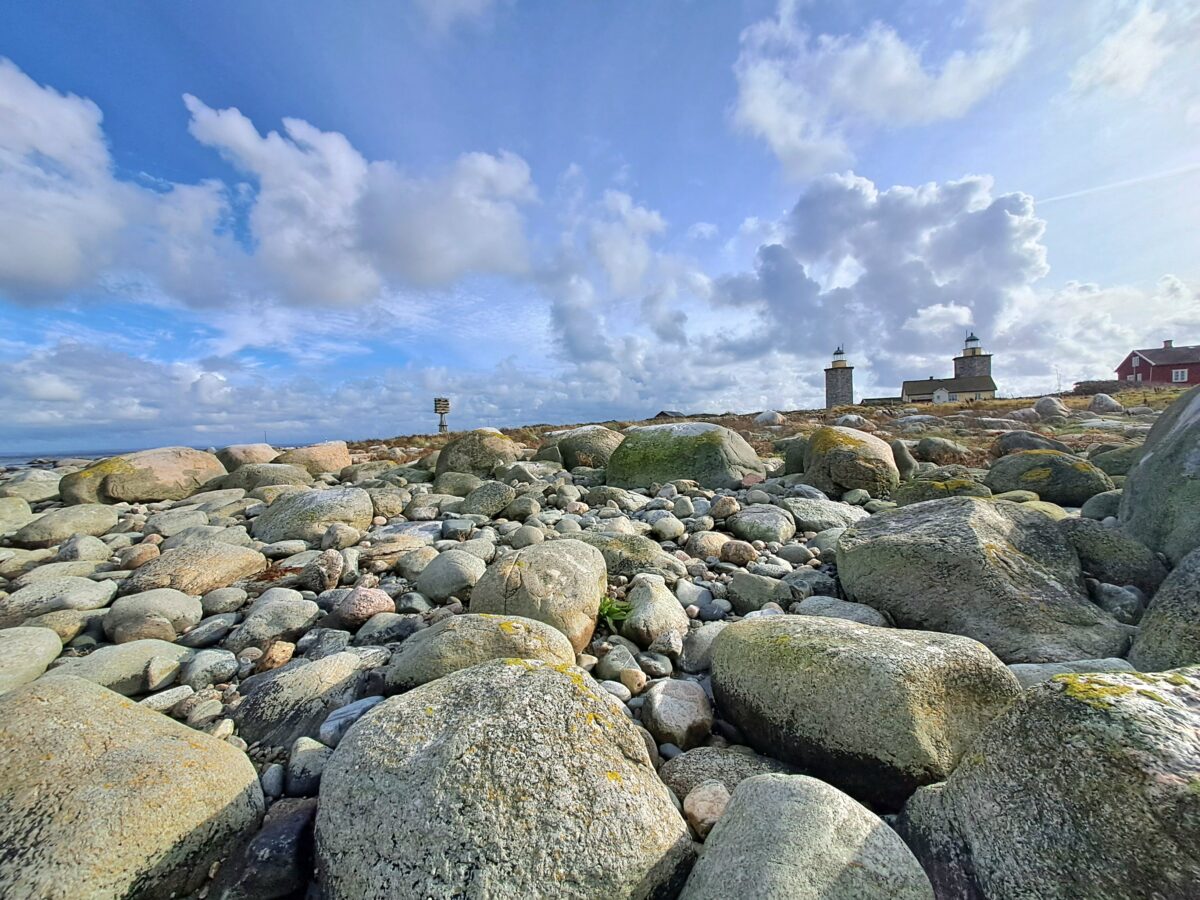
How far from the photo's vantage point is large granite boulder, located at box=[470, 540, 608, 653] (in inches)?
160

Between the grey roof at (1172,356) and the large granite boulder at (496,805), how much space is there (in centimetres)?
7342

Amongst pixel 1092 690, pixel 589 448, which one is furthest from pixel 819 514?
pixel 589 448

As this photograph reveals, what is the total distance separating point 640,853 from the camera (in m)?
2.09

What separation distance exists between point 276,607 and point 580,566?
2667 millimetres

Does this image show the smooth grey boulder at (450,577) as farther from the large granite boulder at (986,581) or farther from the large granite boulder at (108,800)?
the large granite boulder at (986,581)

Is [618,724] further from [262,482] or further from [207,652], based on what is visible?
[262,482]

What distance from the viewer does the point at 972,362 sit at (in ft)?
191

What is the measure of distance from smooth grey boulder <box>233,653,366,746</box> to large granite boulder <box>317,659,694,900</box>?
1.03 metres

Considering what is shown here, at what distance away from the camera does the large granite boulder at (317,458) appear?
14.1 m

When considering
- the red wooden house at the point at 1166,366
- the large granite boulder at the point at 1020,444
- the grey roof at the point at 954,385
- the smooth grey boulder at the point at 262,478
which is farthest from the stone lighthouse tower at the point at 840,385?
the smooth grey boulder at the point at 262,478

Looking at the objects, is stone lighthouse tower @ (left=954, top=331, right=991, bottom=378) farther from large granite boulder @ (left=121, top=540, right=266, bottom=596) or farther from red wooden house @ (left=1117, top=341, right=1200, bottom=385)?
large granite boulder @ (left=121, top=540, right=266, bottom=596)

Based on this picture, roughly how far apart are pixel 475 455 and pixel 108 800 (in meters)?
10.8

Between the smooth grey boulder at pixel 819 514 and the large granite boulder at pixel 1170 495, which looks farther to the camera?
the smooth grey boulder at pixel 819 514

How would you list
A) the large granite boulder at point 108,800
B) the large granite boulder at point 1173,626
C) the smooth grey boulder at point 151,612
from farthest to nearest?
the smooth grey boulder at point 151,612, the large granite boulder at point 1173,626, the large granite boulder at point 108,800
